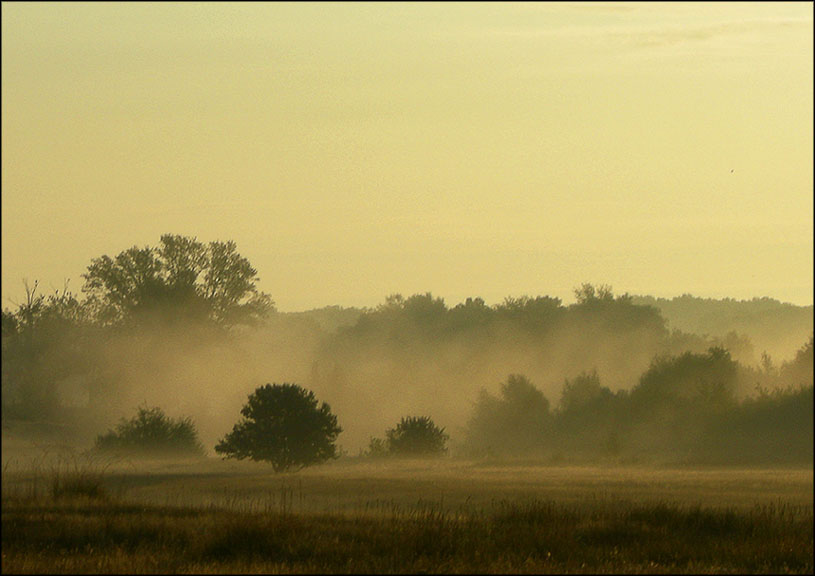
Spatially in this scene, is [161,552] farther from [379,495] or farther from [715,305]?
[715,305]

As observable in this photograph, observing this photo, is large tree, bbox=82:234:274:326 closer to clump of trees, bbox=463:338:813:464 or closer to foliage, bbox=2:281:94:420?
foliage, bbox=2:281:94:420

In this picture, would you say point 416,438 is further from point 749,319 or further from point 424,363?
point 749,319

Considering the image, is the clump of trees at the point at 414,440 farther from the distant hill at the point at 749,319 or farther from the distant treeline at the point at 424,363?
the distant hill at the point at 749,319

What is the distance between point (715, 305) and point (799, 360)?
49.9 feet

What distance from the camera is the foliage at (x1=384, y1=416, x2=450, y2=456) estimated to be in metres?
34.2

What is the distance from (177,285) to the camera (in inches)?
1072

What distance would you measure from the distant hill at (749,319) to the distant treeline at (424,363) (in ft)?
0.80

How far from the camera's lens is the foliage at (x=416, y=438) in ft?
112

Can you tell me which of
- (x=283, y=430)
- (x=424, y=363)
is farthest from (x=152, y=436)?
(x=424, y=363)

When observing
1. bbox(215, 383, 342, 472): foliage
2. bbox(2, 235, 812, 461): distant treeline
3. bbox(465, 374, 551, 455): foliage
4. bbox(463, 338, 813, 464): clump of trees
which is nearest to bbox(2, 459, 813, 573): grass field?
bbox(2, 235, 812, 461): distant treeline

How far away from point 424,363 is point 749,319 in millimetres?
12367

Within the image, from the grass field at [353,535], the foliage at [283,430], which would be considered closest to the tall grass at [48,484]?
the grass field at [353,535]

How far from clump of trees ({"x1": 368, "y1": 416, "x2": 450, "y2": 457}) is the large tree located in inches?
276

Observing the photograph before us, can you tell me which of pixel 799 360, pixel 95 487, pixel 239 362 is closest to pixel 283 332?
pixel 239 362
